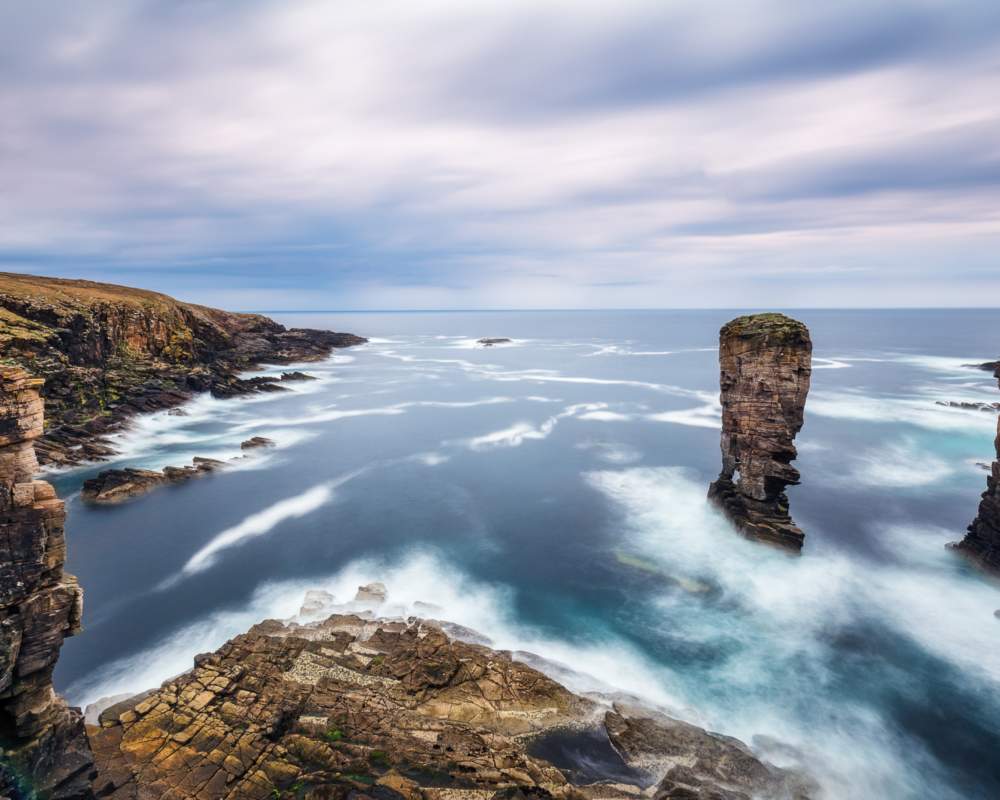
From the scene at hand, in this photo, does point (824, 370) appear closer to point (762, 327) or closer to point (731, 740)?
point (762, 327)

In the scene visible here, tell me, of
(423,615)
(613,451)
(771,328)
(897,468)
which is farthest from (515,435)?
(423,615)

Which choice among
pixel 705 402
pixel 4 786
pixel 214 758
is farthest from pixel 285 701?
pixel 705 402

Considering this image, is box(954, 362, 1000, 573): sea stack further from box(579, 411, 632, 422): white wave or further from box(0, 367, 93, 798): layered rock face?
box(579, 411, 632, 422): white wave

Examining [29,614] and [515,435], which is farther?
[515,435]

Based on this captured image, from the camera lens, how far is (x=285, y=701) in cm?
1223

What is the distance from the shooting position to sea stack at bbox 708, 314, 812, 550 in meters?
21.9

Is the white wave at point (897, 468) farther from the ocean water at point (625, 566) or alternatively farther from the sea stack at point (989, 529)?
the sea stack at point (989, 529)

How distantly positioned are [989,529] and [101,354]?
205 ft

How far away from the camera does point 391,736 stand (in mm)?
11250

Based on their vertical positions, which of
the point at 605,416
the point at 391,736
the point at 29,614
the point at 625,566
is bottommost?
the point at 625,566

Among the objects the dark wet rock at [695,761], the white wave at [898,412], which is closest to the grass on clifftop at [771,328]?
the dark wet rock at [695,761]

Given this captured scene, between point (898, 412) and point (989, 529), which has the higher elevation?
point (989, 529)

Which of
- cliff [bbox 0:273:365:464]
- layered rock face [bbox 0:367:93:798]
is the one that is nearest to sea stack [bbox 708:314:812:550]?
layered rock face [bbox 0:367:93:798]

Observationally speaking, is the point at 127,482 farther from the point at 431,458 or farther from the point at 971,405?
the point at 971,405
